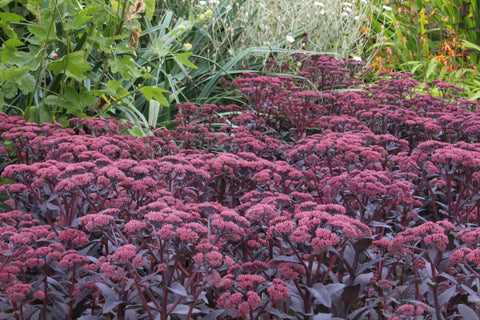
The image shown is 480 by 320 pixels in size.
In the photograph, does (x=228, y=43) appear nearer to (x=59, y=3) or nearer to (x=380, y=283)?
(x=59, y=3)

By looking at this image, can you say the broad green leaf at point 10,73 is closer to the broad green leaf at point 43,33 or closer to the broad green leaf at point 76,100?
the broad green leaf at point 43,33

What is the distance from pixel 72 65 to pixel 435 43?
6589 millimetres

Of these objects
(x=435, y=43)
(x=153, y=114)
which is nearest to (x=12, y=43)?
(x=153, y=114)

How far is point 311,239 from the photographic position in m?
1.83

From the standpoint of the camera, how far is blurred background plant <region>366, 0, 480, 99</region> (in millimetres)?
7160

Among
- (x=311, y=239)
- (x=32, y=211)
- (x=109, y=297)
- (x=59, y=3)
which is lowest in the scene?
(x=32, y=211)

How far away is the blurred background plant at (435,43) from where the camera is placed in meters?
7.16

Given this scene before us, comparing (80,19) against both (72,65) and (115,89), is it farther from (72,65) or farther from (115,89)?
(115,89)

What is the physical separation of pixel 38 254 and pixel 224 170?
102 centimetres

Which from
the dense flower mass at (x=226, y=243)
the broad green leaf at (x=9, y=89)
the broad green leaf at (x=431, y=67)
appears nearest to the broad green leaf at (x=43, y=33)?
the broad green leaf at (x=9, y=89)

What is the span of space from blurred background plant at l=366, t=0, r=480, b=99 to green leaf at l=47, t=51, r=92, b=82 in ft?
14.7

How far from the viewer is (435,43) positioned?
8.16 m

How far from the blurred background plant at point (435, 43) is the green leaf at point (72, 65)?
449 cm

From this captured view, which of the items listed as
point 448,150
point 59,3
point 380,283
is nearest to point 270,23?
point 59,3
